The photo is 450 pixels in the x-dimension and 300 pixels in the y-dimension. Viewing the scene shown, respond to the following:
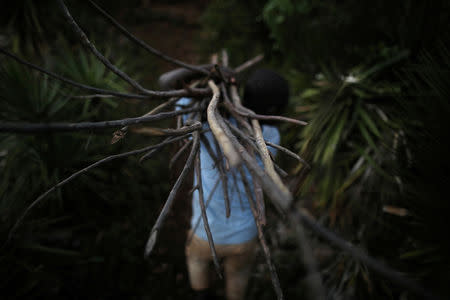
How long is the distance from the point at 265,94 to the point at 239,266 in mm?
934

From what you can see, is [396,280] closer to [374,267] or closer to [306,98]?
[374,267]

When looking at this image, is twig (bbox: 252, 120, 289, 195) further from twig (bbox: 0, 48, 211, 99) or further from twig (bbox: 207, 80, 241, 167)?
twig (bbox: 0, 48, 211, 99)

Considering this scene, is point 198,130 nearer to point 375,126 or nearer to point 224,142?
point 224,142

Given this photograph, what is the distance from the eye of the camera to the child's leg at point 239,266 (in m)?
1.14

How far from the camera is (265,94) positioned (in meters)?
0.91

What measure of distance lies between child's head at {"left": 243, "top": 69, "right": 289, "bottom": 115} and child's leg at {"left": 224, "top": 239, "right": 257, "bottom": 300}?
2.21ft

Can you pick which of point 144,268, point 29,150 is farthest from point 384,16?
point 144,268

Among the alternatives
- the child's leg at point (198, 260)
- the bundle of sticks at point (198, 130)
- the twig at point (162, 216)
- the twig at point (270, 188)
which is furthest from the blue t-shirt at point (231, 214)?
the twig at point (270, 188)

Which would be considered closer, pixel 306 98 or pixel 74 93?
pixel 74 93

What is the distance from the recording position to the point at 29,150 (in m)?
1.24

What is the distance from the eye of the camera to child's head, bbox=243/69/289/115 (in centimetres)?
91

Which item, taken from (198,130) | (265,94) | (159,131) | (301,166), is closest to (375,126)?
(301,166)

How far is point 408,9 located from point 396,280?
1529 millimetres

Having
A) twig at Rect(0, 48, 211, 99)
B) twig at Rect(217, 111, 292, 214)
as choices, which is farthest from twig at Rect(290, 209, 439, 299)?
twig at Rect(0, 48, 211, 99)
